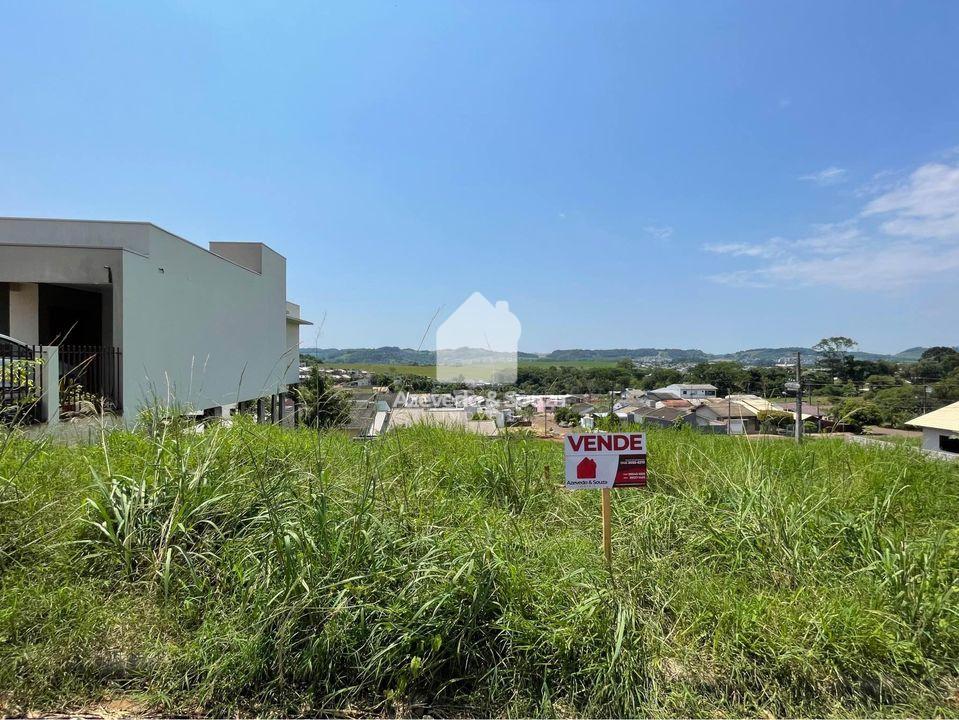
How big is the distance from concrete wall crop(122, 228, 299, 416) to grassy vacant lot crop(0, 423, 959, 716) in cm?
590

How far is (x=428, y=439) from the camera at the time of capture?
167 inches

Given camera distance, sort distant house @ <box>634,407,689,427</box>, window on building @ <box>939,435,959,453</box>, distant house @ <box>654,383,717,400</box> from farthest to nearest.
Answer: window on building @ <box>939,435,959,453</box> → distant house @ <box>634,407,689,427</box> → distant house @ <box>654,383,717,400</box>

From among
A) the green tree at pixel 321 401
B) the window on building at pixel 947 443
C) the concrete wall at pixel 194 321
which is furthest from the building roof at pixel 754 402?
the concrete wall at pixel 194 321

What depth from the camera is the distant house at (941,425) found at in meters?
6.02

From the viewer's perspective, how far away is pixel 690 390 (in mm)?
5426

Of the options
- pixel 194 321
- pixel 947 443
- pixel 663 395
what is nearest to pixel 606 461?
pixel 663 395

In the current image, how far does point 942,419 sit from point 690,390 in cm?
450

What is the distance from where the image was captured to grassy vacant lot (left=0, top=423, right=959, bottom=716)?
1.73m

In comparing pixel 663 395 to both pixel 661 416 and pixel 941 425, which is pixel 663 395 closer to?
pixel 661 416

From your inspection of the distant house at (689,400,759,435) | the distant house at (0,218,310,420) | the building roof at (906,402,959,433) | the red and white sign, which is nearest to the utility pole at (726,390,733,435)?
the distant house at (689,400,759,435)

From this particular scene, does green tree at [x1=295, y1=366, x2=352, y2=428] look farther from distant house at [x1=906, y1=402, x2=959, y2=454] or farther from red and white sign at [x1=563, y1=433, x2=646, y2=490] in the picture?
distant house at [x1=906, y1=402, x2=959, y2=454]

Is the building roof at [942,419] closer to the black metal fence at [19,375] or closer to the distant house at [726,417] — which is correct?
the distant house at [726,417]

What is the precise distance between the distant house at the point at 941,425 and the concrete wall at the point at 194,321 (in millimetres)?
10154

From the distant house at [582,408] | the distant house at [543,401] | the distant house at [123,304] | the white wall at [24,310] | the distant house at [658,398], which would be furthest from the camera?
the white wall at [24,310]
